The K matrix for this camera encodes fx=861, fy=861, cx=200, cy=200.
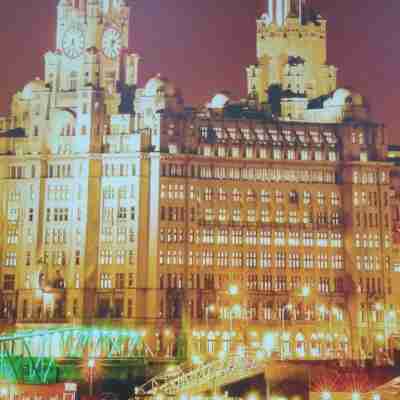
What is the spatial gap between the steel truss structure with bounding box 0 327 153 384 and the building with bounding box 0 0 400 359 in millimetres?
9750

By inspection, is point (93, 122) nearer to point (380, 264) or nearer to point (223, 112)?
point (223, 112)

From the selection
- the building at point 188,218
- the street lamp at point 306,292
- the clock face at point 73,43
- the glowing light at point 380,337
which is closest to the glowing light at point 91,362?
the building at point 188,218

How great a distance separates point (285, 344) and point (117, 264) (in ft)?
107

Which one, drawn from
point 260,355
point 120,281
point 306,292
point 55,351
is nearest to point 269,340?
point 306,292

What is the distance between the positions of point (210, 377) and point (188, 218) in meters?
60.8

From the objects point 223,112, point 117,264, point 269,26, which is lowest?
point 117,264

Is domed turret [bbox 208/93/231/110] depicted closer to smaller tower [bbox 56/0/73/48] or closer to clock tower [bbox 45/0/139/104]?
clock tower [bbox 45/0/139/104]

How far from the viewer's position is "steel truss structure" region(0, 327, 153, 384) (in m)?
98.1

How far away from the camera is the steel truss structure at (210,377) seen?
306 feet

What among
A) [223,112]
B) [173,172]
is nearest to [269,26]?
[223,112]

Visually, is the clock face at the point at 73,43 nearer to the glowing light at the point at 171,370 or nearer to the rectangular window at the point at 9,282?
the rectangular window at the point at 9,282

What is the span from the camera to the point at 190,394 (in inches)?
3706

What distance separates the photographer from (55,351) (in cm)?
14500

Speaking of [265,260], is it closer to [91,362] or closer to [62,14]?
[91,362]
